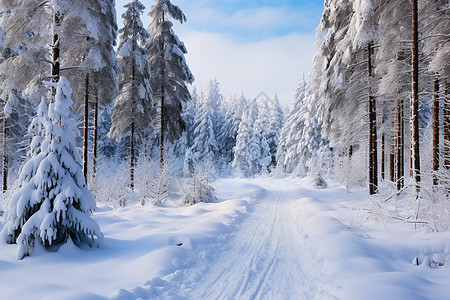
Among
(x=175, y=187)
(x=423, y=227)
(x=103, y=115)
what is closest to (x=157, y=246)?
(x=423, y=227)

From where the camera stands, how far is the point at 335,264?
5.29 m

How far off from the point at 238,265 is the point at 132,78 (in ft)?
47.7

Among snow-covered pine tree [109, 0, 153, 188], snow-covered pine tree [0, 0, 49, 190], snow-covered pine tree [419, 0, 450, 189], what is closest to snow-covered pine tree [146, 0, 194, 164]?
snow-covered pine tree [109, 0, 153, 188]

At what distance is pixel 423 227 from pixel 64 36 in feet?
42.3

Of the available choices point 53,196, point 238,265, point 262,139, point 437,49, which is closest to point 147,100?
point 53,196

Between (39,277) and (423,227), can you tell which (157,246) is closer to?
(39,277)

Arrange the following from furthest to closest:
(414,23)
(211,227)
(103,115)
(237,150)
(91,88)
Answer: (237,150) < (103,115) < (91,88) < (414,23) < (211,227)

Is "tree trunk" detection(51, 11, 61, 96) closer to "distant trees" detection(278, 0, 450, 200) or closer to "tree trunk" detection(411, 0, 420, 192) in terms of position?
"distant trees" detection(278, 0, 450, 200)

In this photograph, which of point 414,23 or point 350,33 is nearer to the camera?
point 414,23

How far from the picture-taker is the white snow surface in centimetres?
410

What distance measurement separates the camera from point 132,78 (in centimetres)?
1670

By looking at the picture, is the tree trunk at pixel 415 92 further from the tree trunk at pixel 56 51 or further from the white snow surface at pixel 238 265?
the tree trunk at pixel 56 51

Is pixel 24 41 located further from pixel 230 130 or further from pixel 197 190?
pixel 230 130

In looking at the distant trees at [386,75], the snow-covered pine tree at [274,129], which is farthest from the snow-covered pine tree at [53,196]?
the snow-covered pine tree at [274,129]
